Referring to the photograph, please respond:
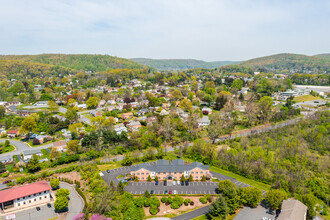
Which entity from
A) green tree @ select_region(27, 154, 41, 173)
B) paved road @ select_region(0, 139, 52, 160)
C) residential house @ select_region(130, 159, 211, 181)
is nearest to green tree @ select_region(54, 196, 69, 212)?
residential house @ select_region(130, 159, 211, 181)

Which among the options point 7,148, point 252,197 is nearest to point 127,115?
point 7,148

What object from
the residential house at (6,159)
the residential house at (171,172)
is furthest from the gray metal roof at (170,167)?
the residential house at (6,159)

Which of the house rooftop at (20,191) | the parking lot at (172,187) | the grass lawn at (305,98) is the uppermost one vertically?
the grass lawn at (305,98)

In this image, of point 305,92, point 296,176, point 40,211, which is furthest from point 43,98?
point 305,92

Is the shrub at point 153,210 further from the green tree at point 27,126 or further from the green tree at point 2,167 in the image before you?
the green tree at point 27,126

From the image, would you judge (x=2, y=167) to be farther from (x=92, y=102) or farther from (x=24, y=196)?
(x=92, y=102)

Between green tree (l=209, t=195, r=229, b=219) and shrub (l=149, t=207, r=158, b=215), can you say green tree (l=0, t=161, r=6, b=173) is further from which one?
green tree (l=209, t=195, r=229, b=219)

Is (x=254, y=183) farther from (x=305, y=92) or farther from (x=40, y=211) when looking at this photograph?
(x=305, y=92)

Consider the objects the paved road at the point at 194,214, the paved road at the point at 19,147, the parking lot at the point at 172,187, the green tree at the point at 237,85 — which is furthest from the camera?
the green tree at the point at 237,85
